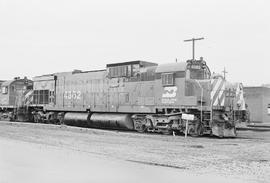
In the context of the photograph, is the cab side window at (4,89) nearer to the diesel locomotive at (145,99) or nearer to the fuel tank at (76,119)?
the diesel locomotive at (145,99)

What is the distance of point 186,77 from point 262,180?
10962mm

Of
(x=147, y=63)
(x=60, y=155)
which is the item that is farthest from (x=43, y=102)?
(x=60, y=155)

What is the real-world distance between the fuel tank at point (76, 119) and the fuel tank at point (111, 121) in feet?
1.11

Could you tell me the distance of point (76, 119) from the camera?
2250cm

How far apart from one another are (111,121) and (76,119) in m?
3.33

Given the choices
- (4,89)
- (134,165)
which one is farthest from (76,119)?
(134,165)

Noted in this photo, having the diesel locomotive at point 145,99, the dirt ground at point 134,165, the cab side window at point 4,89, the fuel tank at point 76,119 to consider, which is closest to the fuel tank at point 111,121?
the diesel locomotive at point 145,99

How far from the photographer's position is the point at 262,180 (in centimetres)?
638

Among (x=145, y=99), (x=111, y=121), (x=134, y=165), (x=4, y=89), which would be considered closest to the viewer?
(x=134, y=165)

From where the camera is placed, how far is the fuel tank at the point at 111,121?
1944cm

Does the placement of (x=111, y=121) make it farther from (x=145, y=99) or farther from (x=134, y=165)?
(x=134, y=165)

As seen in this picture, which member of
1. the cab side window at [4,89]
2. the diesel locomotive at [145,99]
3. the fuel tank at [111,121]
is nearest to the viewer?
the diesel locomotive at [145,99]

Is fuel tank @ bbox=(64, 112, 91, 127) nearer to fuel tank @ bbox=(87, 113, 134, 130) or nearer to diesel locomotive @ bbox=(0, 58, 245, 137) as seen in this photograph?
diesel locomotive @ bbox=(0, 58, 245, 137)

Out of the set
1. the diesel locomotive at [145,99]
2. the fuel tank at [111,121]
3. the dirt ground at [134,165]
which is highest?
the diesel locomotive at [145,99]
